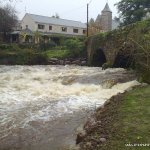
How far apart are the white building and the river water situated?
4103 cm

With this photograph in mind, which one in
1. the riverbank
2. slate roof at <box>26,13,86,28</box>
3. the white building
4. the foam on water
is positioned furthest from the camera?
slate roof at <box>26,13,86,28</box>

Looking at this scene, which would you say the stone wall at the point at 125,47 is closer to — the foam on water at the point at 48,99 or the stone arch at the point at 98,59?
the stone arch at the point at 98,59

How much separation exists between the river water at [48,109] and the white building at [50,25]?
4103 cm

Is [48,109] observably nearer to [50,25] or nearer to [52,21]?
[50,25]

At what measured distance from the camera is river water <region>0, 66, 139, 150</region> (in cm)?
850

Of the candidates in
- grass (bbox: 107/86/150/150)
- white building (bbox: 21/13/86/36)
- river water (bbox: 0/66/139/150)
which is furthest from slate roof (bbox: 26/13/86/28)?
grass (bbox: 107/86/150/150)

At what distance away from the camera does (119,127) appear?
7984mm

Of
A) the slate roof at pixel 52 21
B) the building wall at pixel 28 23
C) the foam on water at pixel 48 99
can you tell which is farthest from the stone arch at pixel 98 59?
the slate roof at pixel 52 21

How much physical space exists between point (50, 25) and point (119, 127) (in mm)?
53670

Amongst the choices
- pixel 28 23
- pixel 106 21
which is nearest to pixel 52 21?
pixel 28 23

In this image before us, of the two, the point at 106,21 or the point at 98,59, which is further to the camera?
the point at 106,21

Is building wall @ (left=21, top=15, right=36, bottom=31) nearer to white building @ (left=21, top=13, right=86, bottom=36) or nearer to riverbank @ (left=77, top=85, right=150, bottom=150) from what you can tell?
white building @ (left=21, top=13, right=86, bottom=36)

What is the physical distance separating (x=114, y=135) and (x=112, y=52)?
1945 centimetres

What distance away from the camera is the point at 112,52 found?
2656 centimetres
